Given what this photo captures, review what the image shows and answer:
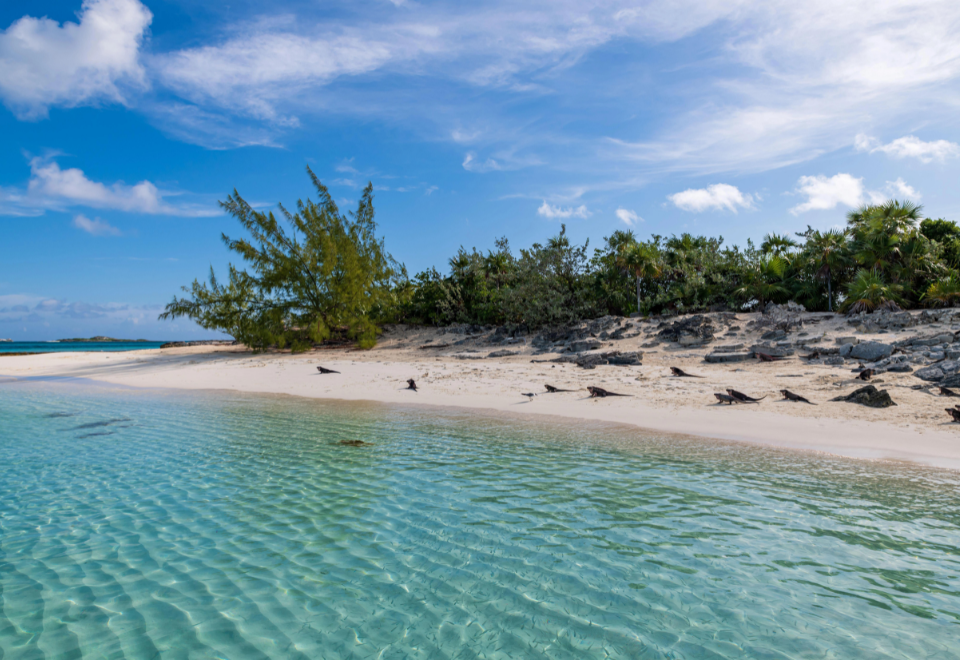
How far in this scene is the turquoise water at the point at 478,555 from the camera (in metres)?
3.43

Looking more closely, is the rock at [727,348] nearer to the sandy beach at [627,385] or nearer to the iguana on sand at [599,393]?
the sandy beach at [627,385]

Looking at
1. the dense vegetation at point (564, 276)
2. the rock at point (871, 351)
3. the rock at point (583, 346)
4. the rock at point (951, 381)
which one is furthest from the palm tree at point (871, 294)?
the rock at point (951, 381)

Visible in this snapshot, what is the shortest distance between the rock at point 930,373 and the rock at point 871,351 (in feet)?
7.43

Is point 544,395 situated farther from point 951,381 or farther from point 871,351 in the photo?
point 871,351

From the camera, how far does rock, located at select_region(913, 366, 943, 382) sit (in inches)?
459

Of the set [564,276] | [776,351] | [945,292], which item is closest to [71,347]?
[564,276]

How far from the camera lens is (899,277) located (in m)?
24.9

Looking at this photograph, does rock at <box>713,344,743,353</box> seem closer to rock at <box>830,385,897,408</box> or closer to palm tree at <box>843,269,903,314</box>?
palm tree at <box>843,269,903,314</box>

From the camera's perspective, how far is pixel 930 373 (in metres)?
11.9

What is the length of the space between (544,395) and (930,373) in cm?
882

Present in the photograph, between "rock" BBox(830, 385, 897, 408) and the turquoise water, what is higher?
"rock" BBox(830, 385, 897, 408)

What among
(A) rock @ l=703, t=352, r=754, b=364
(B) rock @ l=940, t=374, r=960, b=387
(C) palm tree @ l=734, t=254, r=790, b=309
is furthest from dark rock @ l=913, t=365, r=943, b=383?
(C) palm tree @ l=734, t=254, r=790, b=309

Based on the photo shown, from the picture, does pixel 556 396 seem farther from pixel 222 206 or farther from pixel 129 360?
pixel 129 360

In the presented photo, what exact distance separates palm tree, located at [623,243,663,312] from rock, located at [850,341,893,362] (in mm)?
13717
